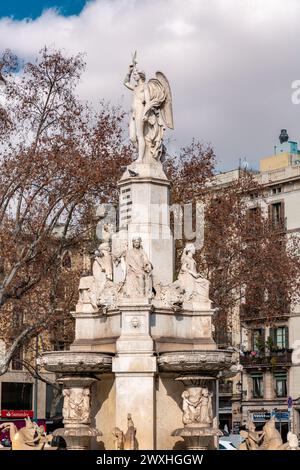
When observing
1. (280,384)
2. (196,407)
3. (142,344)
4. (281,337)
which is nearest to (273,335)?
(281,337)

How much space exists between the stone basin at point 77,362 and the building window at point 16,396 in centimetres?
4025

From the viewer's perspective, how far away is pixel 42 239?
3253 centimetres

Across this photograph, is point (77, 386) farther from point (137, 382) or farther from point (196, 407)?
point (196, 407)

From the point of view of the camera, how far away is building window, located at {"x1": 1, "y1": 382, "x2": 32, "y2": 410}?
193ft

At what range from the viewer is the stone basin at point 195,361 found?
18562 millimetres

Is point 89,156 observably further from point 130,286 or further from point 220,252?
point 130,286

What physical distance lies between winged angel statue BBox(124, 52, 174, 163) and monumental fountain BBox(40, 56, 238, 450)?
0.10ft

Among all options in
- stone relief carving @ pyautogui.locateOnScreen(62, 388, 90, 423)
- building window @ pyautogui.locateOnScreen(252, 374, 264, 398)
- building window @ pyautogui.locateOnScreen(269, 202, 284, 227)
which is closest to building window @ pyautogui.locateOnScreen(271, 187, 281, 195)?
building window @ pyautogui.locateOnScreen(269, 202, 284, 227)

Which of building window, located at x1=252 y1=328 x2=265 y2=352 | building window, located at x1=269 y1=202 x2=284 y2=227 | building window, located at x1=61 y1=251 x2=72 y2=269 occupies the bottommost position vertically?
building window, located at x1=252 y1=328 x2=265 y2=352

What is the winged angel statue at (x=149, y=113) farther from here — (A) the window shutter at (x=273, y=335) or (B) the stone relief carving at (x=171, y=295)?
(A) the window shutter at (x=273, y=335)

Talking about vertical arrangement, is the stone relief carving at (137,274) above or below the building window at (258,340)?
below

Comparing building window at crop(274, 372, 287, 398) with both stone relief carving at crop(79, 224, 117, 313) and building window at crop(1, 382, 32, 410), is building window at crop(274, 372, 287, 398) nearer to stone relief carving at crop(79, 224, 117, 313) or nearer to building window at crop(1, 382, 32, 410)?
building window at crop(1, 382, 32, 410)

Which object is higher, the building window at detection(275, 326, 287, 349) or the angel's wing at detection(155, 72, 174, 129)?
the angel's wing at detection(155, 72, 174, 129)

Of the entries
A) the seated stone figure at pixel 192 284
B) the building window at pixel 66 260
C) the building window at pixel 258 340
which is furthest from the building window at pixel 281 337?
the seated stone figure at pixel 192 284
